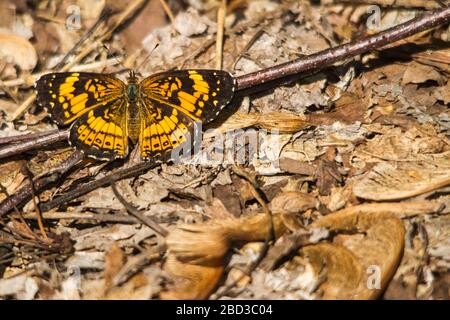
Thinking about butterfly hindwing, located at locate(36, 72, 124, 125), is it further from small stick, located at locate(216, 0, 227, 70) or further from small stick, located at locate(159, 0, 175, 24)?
small stick, located at locate(159, 0, 175, 24)

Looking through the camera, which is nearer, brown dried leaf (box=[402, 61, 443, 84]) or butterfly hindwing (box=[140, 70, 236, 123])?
butterfly hindwing (box=[140, 70, 236, 123])

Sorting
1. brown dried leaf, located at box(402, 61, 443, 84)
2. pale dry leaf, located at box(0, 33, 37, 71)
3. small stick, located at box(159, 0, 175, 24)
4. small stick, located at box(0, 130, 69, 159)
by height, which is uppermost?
small stick, located at box(159, 0, 175, 24)

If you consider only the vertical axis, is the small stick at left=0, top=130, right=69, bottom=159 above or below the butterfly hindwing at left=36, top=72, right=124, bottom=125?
below

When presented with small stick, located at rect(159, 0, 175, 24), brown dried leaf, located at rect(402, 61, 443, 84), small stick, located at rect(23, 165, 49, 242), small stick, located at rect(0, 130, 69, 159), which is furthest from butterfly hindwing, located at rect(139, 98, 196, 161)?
brown dried leaf, located at rect(402, 61, 443, 84)

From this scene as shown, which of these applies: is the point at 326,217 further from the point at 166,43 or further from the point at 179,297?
the point at 166,43

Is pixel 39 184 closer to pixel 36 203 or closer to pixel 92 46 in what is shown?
pixel 36 203

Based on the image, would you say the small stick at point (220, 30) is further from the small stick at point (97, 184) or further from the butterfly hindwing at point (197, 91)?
the small stick at point (97, 184)
